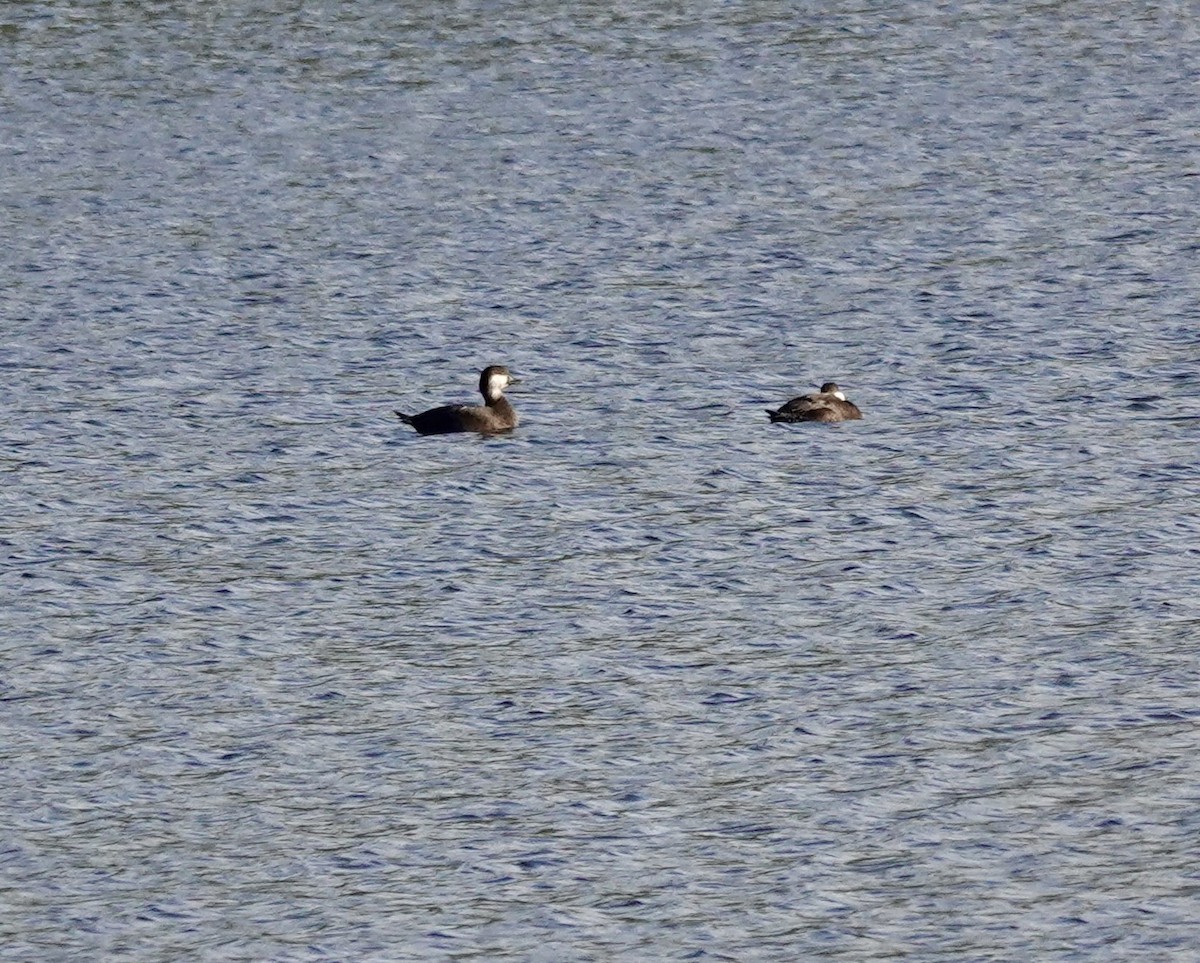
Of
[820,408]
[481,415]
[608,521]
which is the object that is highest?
[820,408]

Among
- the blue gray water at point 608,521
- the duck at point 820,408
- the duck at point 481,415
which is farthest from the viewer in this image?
the duck at point 481,415

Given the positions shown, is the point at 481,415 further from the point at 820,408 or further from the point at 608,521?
the point at 820,408

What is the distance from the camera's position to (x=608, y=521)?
23.6 meters

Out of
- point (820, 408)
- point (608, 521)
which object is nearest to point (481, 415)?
point (608, 521)

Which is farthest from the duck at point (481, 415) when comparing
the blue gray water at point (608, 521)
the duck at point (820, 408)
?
the duck at point (820, 408)

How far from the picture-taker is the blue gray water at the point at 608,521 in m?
16.0

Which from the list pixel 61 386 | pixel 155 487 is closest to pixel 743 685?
pixel 155 487

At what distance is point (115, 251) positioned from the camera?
3522 centimetres

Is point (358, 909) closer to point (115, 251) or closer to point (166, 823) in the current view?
point (166, 823)

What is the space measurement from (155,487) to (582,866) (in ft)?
33.7

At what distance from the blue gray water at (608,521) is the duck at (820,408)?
33cm

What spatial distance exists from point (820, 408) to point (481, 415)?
3.69 meters

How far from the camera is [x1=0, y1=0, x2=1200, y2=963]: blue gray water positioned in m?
16.0

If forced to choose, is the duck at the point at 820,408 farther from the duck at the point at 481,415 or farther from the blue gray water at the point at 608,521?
the duck at the point at 481,415
